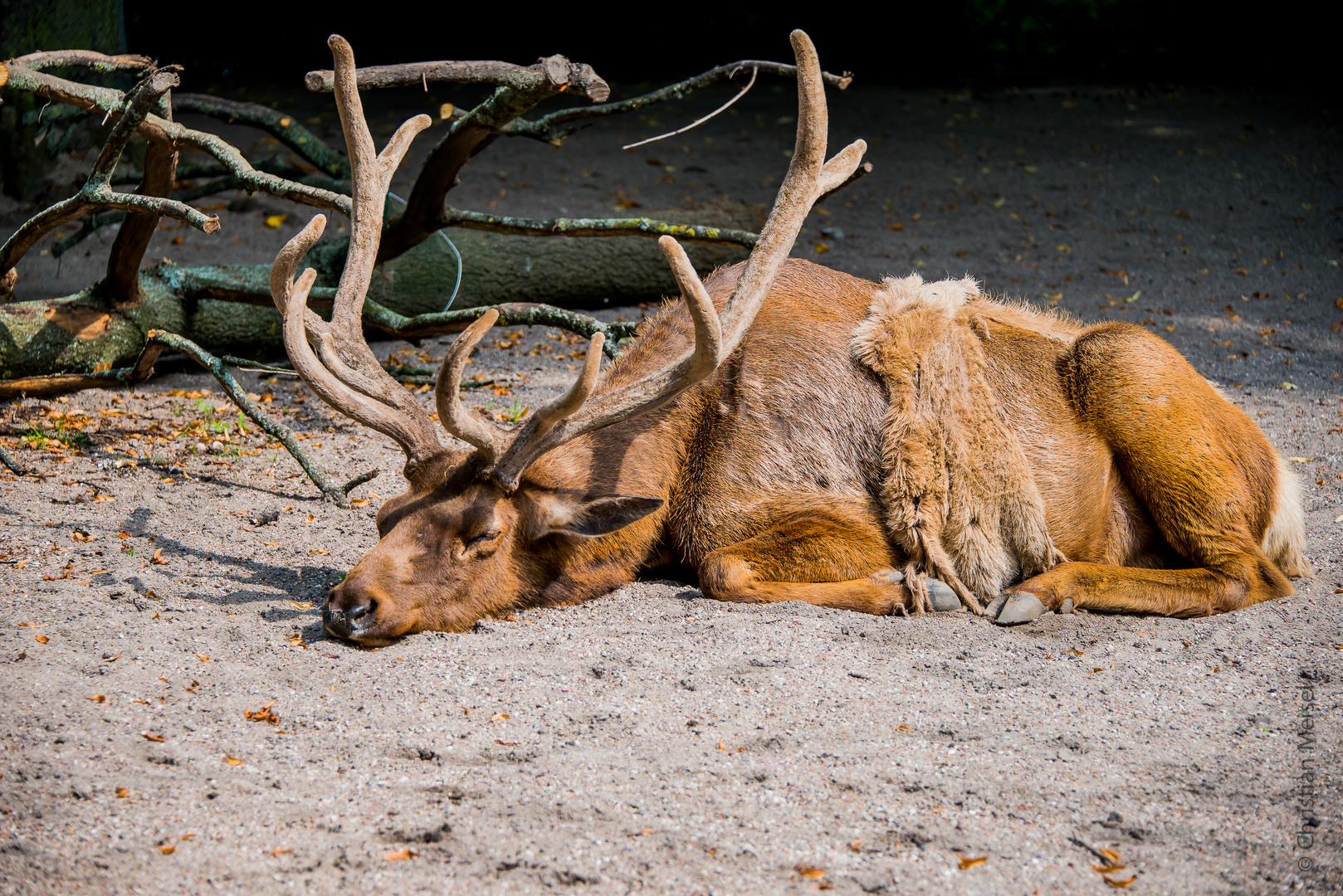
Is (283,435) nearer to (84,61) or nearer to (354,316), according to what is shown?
(354,316)

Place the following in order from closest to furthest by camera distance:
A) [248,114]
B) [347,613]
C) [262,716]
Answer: [262,716], [347,613], [248,114]

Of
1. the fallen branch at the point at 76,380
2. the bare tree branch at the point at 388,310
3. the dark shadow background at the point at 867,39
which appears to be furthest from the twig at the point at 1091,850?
the dark shadow background at the point at 867,39

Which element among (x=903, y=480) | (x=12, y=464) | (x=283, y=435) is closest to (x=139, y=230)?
(x=12, y=464)

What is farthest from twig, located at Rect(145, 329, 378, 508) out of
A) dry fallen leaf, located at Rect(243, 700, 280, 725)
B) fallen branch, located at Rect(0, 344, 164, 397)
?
dry fallen leaf, located at Rect(243, 700, 280, 725)

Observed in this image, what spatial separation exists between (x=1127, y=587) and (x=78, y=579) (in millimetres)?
4096

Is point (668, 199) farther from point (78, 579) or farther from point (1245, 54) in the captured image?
point (1245, 54)

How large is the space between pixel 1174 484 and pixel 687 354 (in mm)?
2158

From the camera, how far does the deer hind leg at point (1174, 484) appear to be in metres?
4.30

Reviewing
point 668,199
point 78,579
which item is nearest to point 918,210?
point 668,199

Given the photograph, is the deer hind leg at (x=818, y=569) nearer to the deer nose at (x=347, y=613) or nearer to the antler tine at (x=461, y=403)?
the antler tine at (x=461, y=403)

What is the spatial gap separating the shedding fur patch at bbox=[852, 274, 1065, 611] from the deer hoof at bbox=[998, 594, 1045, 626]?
15 centimetres

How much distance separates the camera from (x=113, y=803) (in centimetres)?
274

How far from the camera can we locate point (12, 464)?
16.2ft

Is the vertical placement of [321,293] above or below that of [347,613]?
above
